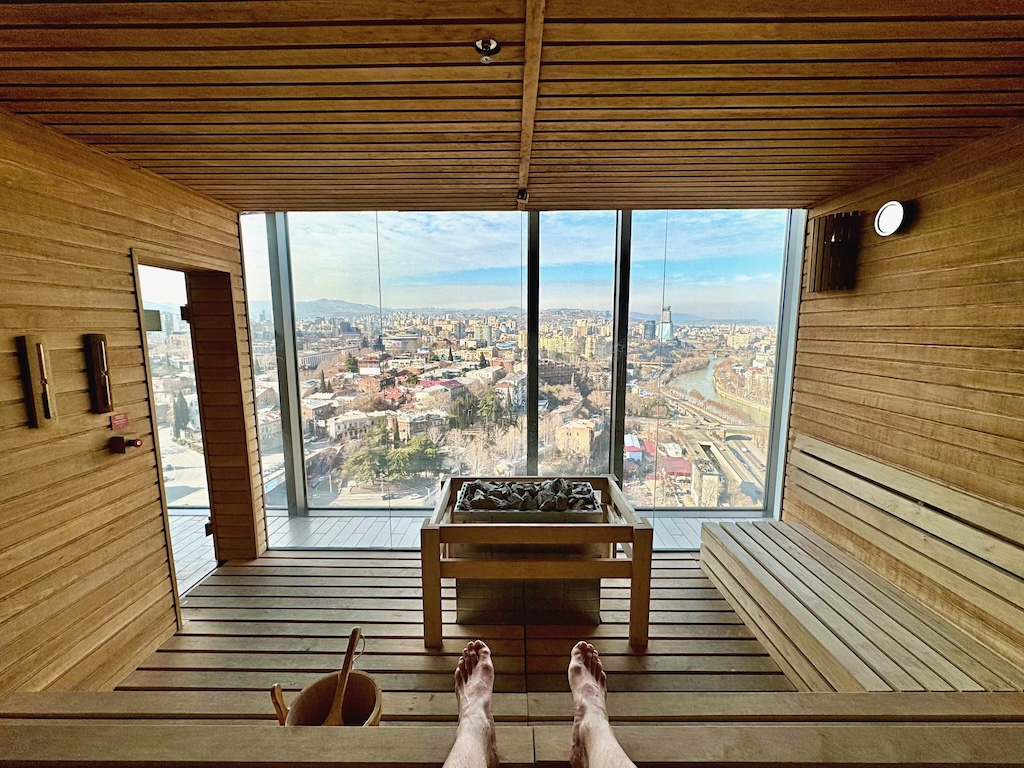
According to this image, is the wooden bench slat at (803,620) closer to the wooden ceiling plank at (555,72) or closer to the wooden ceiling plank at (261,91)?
the wooden ceiling plank at (555,72)

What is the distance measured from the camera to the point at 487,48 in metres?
1.31

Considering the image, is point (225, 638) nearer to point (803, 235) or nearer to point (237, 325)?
point (237, 325)

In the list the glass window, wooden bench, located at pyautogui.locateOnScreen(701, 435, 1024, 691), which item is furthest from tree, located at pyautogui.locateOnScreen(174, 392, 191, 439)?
wooden bench, located at pyautogui.locateOnScreen(701, 435, 1024, 691)

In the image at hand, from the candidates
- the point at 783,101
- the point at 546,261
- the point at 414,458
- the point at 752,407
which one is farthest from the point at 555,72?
the point at 752,407

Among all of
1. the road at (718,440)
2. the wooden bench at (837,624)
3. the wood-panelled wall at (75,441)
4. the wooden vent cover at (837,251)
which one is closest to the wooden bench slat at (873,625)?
the wooden bench at (837,624)

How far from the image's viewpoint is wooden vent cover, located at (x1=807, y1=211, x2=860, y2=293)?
2.64 m

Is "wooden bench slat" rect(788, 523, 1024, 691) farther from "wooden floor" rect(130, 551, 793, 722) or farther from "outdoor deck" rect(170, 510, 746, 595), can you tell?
"outdoor deck" rect(170, 510, 746, 595)

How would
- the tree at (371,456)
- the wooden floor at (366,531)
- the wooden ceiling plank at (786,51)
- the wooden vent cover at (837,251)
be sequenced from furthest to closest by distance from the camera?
the tree at (371,456)
the wooden floor at (366,531)
the wooden vent cover at (837,251)
the wooden ceiling plank at (786,51)

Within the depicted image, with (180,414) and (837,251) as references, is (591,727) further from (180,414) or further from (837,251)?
(180,414)

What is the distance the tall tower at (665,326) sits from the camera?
11.5 feet

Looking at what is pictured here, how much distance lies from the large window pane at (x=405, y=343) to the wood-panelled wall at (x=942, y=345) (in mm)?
2287

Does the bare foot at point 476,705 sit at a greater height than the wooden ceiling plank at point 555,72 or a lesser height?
lesser

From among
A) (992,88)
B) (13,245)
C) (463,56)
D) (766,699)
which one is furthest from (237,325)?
(992,88)

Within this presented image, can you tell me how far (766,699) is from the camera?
5.60 ft
